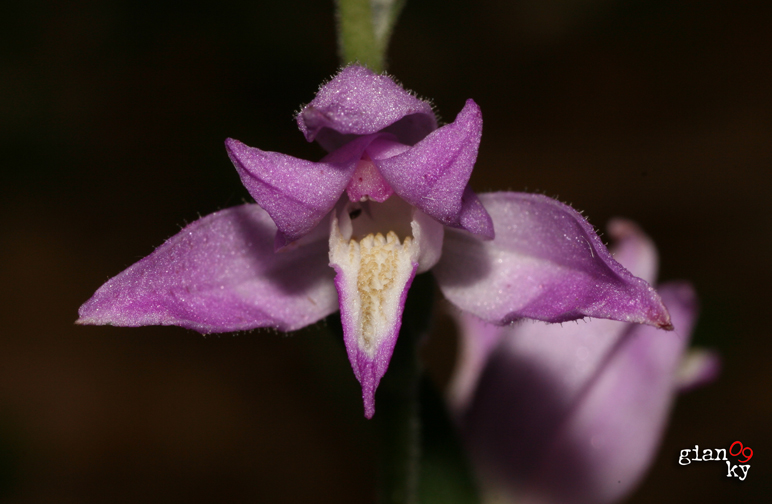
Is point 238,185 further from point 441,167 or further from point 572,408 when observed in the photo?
point 441,167

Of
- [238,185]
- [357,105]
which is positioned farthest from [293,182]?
[238,185]

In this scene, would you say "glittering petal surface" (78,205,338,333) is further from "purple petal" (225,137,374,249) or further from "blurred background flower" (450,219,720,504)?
"blurred background flower" (450,219,720,504)

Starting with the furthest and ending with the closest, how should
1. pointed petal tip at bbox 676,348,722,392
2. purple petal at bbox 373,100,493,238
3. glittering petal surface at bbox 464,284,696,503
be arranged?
pointed petal tip at bbox 676,348,722,392 → glittering petal surface at bbox 464,284,696,503 → purple petal at bbox 373,100,493,238

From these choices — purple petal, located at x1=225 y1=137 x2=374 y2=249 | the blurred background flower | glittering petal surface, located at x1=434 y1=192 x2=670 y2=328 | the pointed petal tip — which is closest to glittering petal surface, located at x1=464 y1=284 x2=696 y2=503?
the blurred background flower

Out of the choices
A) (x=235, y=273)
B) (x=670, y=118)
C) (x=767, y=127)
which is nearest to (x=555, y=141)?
(x=670, y=118)

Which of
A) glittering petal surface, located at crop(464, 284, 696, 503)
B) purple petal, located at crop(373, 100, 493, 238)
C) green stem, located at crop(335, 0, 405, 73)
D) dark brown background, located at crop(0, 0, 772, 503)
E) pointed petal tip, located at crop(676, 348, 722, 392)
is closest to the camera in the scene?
purple petal, located at crop(373, 100, 493, 238)

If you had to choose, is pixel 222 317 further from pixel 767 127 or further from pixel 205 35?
pixel 767 127
